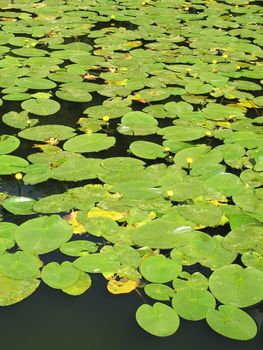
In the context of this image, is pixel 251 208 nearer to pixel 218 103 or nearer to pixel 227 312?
pixel 227 312

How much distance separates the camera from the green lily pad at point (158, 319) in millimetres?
1600

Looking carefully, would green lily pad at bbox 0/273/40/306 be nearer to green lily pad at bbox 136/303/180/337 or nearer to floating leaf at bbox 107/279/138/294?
floating leaf at bbox 107/279/138/294

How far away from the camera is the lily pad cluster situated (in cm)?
179

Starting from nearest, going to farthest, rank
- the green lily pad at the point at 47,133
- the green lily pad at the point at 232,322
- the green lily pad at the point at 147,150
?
1. the green lily pad at the point at 232,322
2. the green lily pad at the point at 147,150
3. the green lily pad at the point at 47,133

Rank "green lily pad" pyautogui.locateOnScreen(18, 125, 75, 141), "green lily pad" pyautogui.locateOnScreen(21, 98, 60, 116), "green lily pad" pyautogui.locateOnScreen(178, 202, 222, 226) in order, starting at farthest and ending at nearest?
1. "green lily pad" pyautogui.locateOnScreen(21, 98, 60, 116)
2. "green lily pad" pyautogui.locateOnScreen(18, 125, 75, 141)
3. "green lily pad" pyautogui.locateOnScreen(178, 202, 222, 226)

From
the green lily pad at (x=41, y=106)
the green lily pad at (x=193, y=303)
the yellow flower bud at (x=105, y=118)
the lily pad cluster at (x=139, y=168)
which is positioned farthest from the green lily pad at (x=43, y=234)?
the green lily pad at (x=41, y=106)

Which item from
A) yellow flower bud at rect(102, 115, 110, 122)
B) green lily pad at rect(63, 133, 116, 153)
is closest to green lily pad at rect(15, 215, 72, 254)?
green lily pad at rect(63, 133, 116, 153)

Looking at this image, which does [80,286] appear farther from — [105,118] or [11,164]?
[105,118]

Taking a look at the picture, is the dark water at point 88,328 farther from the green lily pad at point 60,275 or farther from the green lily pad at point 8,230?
the green lily pad at point 8,230

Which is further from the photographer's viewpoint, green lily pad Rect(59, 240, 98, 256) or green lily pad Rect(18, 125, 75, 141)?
green lily pad Rect(18, 125, 75, 141)

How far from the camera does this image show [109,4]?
16.9 ft

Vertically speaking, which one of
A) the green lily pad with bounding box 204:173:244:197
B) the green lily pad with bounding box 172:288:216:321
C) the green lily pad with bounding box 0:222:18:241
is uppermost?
the green lily pad with bounding box 204:173:244:197

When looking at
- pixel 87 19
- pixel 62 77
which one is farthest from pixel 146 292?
pixel 87 19

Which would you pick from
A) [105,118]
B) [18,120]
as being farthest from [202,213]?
[18,120]
